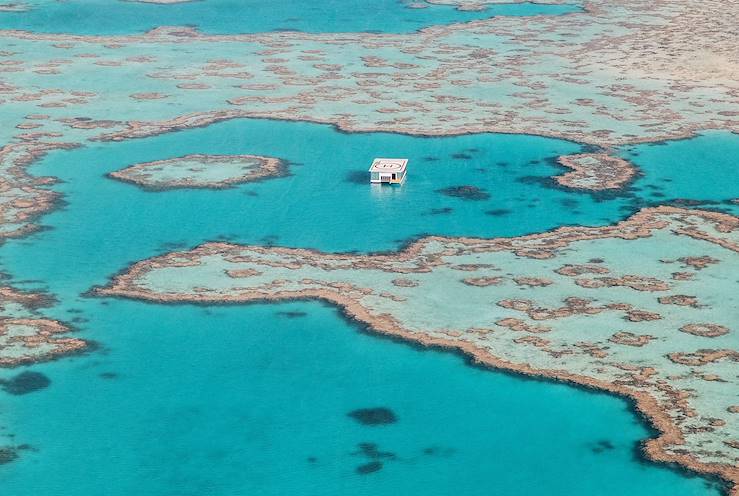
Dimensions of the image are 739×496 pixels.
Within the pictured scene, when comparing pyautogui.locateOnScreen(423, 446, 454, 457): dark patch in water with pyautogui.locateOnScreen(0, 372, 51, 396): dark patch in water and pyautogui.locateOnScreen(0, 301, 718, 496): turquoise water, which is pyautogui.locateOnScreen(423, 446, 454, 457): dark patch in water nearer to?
pyautogui.locateOnScreen(0, 301, 718, 496): turquoise water

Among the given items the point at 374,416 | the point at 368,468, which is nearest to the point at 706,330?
the point at 374,416

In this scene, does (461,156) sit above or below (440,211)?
above

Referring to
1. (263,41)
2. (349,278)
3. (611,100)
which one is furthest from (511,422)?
(263,41)

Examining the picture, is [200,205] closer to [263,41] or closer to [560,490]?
[560,490]

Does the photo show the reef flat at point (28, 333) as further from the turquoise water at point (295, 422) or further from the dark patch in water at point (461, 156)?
the dark patch in water at point (461, 156)

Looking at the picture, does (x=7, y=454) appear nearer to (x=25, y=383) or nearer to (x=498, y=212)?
(x=25, y=383)

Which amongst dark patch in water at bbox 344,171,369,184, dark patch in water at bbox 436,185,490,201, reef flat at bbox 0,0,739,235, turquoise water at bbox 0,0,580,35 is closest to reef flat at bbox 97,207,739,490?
dark patch in water at bbox 436,185,490,201
